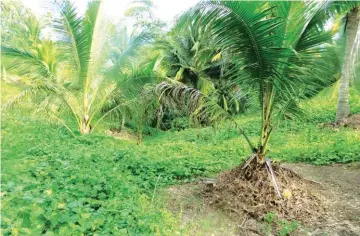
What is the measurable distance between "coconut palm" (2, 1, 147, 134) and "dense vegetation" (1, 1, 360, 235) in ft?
0.09

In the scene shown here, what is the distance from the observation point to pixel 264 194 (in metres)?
3.83

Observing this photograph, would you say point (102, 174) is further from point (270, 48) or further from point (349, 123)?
point (349, 123)

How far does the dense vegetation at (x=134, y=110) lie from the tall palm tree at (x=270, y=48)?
0.02 m

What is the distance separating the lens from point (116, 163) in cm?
487

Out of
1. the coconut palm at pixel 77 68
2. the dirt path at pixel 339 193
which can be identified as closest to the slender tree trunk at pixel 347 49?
the dirt path at pixel 339 193

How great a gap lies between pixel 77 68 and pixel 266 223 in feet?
18.3

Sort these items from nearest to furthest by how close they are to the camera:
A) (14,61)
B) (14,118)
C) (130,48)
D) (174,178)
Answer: (174,178) < (14,61) < (130,48) < (14,118)

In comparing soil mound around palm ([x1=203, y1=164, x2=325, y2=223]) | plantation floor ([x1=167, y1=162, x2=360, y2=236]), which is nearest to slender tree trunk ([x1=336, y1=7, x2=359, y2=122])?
plantation floor ([x1=167, y1=162, x2=360, y2=236])

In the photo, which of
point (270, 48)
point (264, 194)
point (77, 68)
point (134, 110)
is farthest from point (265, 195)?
point (77, 68)

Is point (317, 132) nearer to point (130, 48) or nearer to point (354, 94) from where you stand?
point (130, 48)

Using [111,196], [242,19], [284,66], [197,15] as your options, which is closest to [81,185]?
[111,196]

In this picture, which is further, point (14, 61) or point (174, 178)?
point (14, 61)

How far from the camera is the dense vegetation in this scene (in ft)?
9.37

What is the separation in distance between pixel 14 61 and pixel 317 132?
25.0 feet
